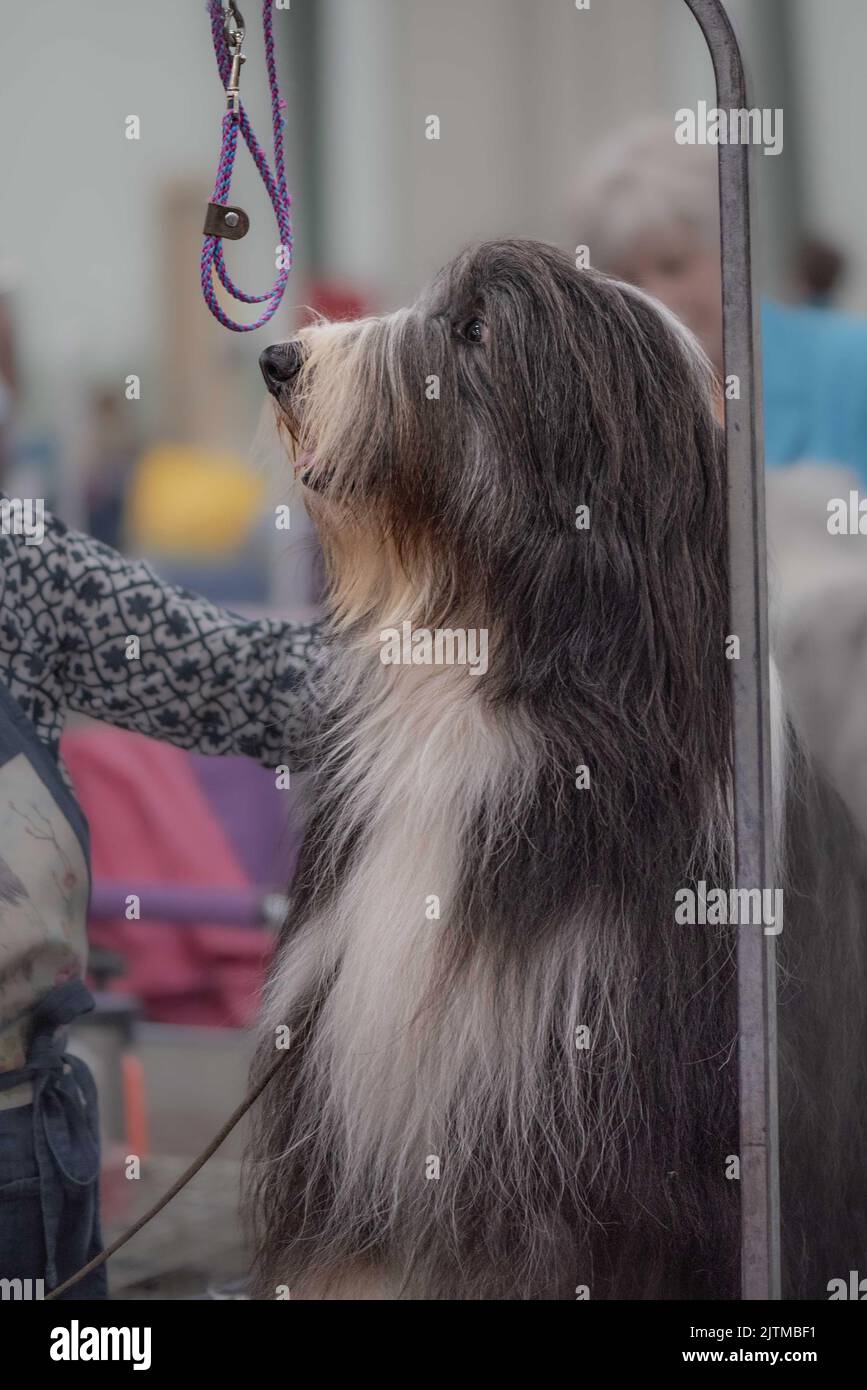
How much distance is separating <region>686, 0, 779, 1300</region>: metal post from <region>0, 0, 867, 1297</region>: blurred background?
2.9 inches

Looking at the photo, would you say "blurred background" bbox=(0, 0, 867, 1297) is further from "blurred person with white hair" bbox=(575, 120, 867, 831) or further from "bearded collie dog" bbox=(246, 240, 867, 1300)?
"bearded collie dog" bbox=(246, 240, 867, 1300)

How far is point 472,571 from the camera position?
1.50 meters

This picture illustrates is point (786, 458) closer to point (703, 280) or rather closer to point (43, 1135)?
point (703, 280)

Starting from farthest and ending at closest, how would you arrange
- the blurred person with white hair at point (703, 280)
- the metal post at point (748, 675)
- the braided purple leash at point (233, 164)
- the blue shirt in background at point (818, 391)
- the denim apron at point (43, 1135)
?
the blue shirt in background at point (818, 391), the blurred person with white hair at point (703, 280), the denim apron at point (43, 1135), the braided purple leash at point (233, 164), the metal post at point (748, 675)

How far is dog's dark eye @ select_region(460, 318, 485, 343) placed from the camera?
153cm

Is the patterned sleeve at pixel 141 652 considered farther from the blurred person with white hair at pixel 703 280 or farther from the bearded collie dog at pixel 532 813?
the blurred person with white hair at pixel 703 280

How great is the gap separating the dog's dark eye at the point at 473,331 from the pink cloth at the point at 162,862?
221cm

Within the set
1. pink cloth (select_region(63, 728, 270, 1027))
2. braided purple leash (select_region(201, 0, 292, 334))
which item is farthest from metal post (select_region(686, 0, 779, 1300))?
pink cloth (select_region(63, 728, 270, 1027))

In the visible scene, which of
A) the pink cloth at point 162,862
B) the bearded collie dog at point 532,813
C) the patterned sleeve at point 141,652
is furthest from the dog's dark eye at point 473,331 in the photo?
the pink cloth at point 162,862

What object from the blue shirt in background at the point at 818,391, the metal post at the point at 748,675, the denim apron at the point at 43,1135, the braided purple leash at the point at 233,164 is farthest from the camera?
the blue shirt in background at the point at 818,391

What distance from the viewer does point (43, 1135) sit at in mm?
1730

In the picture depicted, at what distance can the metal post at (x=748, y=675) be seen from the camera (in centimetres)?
130

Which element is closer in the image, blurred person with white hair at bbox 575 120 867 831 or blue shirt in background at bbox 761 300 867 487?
blurred person with white hair at bbox 575 120 867 831
